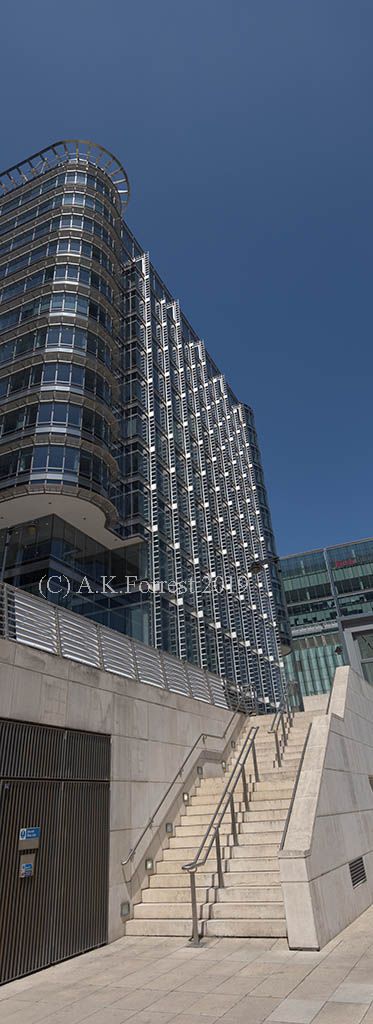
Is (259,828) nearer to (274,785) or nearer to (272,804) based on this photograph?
(272,804)

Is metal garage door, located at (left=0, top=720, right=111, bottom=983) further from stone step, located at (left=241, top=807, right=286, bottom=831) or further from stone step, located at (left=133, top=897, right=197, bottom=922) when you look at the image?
stone step, located at (left=241, top=807, right=286, bottom=831)

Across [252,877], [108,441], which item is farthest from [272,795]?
[108,441]

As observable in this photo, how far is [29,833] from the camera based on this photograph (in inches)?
347

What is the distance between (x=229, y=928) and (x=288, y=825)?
69.2 inches

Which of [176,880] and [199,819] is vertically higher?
[199,819]

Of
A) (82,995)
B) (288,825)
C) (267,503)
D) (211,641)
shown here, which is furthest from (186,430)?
(82,995)

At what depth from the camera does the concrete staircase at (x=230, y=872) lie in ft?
31.2

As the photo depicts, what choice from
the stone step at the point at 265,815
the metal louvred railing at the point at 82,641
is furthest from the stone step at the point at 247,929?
the metal louvred railing at the point at 82,641

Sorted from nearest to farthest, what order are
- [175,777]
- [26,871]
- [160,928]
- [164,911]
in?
[26,871] → [160,928] → [164,911] → [175,777]

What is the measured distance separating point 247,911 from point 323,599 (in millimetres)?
88339

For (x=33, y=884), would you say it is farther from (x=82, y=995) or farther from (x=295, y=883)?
(x=295, y=883)

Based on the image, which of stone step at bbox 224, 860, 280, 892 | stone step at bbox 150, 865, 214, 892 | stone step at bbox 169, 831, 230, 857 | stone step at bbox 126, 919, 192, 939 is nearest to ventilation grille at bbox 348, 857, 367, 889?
stone step at bbox 224, 860, 280, 892

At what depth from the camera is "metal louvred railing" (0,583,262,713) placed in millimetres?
10305

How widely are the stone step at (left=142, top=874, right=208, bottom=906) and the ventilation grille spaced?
9.79ft
